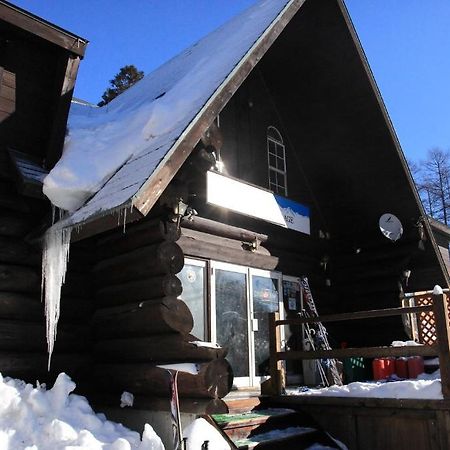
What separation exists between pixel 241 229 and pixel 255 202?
1.65 feet

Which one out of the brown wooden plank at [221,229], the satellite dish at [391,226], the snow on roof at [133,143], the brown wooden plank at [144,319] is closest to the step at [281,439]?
the brown wooden plank at [144,319]

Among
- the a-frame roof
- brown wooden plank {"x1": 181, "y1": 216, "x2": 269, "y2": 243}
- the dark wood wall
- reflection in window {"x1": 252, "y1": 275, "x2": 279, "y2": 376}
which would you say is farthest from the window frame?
the a-frame roof

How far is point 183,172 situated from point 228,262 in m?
2.42

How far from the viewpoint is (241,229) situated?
852cm

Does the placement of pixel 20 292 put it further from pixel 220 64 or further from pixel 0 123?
pixel 220 64

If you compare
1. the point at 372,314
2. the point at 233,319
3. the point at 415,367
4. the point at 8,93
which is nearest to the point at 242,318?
the point at 233,319

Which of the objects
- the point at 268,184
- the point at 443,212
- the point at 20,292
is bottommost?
the point at 20,292

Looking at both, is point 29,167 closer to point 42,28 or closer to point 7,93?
point 7,93

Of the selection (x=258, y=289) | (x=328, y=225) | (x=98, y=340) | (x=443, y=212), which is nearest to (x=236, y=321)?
(x=258, y=289)

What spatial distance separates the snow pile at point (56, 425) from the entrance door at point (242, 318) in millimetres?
2447

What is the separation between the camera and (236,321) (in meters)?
7.96

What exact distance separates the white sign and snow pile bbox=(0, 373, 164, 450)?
3.46 m

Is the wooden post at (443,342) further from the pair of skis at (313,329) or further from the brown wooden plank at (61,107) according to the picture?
the brown wooden plank at (61,107)

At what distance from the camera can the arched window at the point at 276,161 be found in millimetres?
9656
